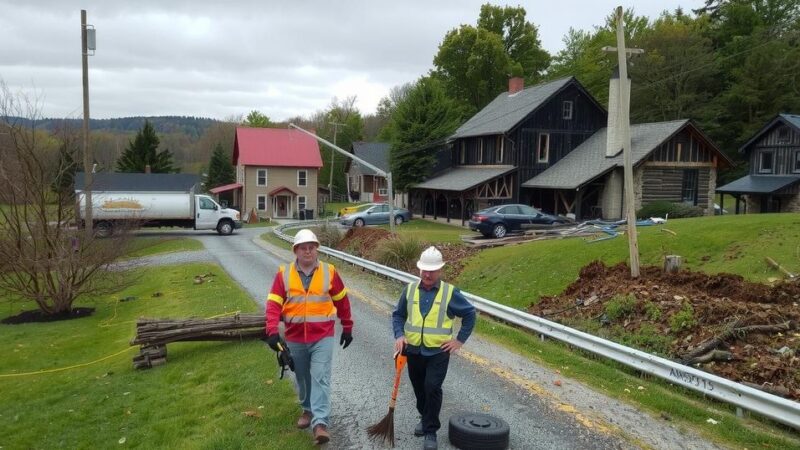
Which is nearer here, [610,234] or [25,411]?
[25,411]

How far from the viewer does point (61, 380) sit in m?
11.2

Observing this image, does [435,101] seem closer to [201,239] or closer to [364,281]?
[201,239]

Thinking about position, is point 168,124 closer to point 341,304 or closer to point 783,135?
point 783,135

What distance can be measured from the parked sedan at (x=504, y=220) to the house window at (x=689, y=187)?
1143 cm

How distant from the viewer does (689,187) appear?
34625mm

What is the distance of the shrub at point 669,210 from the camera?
1211 inches

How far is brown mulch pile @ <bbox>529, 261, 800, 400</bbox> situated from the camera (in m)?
8.12

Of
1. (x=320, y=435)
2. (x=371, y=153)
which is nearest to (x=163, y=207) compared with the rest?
(x=320, y=435)

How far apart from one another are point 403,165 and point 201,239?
51.6 feet

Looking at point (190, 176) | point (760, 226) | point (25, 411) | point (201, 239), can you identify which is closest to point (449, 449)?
point (25, 411)

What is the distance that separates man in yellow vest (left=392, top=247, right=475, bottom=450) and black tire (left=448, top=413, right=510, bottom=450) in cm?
22

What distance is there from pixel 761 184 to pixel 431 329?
114 ft

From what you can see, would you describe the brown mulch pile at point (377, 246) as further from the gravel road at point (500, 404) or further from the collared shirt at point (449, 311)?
the collared shirt at point (449, 311)

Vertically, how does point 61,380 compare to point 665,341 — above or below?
below
